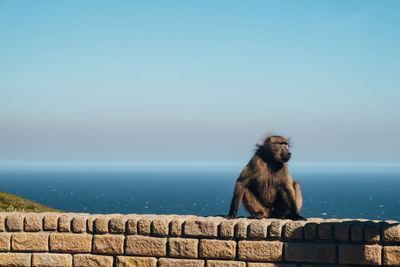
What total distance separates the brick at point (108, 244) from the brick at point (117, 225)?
0.25ft

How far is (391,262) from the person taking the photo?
7.26 m

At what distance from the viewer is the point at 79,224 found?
8.66 meters

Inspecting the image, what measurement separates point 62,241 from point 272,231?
11.2 ft

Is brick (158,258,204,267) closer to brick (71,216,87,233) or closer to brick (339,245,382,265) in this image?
brick (71,216,87,233)

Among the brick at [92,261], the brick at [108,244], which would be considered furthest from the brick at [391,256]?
the brick at [92,261]

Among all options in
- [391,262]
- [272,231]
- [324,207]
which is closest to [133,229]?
[272,231]

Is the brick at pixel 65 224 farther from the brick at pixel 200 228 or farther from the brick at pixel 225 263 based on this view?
the brick at pixel 225 263

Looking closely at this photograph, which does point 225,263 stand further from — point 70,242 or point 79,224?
point 70,242

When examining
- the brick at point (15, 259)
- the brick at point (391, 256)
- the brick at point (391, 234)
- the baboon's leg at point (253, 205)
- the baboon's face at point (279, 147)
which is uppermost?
the baboon's face at point (279, 147)

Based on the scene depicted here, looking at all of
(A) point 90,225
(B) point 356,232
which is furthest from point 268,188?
(A) point 90,225

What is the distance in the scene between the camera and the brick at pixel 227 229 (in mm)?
7984

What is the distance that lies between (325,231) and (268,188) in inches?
88.1

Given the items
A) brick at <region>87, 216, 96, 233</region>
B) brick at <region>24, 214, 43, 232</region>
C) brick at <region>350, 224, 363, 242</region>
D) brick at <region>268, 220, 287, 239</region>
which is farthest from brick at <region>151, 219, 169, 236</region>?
brick at <region>350, 224, 363, 242</region>

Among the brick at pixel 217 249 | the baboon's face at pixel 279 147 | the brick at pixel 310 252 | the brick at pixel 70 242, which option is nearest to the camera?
the brick at pixel 310 252
